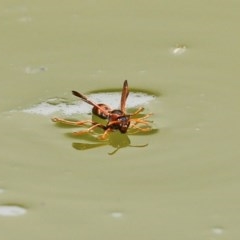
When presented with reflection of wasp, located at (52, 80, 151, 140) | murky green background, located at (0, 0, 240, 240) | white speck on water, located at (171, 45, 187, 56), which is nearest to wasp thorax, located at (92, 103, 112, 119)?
reflection of wasp, located at (52, 80, 151, 140)

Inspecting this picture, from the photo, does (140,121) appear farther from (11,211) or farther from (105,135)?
(11,211)

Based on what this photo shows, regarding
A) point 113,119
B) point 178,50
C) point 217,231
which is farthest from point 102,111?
point 217,231

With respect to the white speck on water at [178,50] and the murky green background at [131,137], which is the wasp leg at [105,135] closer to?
the murky green background at [131,137]

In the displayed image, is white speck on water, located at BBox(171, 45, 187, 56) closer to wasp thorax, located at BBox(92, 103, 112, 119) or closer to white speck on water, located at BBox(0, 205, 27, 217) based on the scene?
wasp thorax, located at BBox(92, 103, 112, 119)

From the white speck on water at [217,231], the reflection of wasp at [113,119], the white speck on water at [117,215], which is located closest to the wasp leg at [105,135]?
the reflection of wasp at [113,119]

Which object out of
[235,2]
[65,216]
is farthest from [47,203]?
[235,2]

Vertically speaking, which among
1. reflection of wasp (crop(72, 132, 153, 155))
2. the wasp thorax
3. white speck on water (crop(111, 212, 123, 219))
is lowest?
white speck on water (crop(111, 212, 123, 219))
